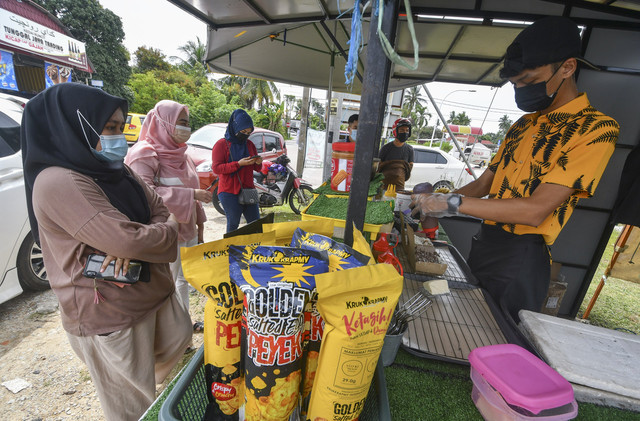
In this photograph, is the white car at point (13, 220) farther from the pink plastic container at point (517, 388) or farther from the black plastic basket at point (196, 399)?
the pink plastic container at point (517, 388)

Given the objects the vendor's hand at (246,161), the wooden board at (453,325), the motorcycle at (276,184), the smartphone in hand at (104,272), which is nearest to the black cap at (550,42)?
the wooden board at (453,325)

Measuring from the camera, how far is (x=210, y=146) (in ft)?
21.2

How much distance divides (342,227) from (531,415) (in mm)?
829

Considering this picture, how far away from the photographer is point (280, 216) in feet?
21.2

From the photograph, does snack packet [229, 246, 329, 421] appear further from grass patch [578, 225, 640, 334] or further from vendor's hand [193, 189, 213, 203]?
grass patch [578, 225, 640, 334]

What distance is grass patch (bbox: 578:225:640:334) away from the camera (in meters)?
3.48

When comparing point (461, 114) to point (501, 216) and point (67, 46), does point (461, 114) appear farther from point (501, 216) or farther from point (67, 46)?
point (501, 216)

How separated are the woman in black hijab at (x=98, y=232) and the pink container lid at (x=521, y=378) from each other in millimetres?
1356

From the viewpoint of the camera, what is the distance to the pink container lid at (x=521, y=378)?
730 mm

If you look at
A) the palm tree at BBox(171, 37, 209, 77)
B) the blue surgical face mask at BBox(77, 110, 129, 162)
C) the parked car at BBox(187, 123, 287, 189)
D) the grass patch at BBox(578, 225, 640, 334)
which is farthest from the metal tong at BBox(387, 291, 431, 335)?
the palm tree at BBox(171, 37, 209, 77)

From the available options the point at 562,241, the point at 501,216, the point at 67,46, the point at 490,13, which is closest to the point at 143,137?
the point at 501,216

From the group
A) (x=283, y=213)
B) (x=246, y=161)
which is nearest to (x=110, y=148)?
(x=246, y=161)

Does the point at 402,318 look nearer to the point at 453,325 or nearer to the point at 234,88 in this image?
the point at 453,325

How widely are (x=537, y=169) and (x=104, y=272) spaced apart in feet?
6.58
